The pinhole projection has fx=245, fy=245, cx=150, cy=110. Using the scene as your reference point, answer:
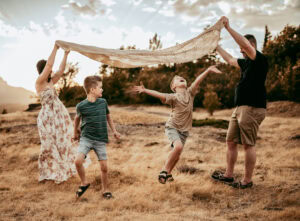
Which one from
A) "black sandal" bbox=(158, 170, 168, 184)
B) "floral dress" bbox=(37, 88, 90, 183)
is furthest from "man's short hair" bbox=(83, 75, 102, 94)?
"black sandal" bbox=(158, 170, 168, 184)

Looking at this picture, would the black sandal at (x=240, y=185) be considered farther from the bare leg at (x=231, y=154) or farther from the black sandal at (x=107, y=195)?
the black sandal at (x=107, y=195)

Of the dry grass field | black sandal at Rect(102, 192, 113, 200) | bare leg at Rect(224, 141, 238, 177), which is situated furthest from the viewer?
bare leg at Rect(224, 141, 238, 177)

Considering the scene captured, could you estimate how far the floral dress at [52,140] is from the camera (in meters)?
4.22

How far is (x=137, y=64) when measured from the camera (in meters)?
4.16

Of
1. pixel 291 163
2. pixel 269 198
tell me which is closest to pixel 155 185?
pixel 269 198

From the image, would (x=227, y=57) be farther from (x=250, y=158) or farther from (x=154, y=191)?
(x=154, y=191)

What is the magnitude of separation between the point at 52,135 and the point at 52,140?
87 millimetres

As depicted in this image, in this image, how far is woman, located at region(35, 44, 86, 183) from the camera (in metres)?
4.16

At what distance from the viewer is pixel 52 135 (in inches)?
168

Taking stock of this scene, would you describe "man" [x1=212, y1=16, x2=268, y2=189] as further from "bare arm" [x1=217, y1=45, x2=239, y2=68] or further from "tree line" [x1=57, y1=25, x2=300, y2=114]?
"tree line" [x1=57, y1=25, x2=300, y2=114]

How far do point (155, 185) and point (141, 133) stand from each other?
Answer: 479cm

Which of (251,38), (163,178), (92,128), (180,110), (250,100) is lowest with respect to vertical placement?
(163,178)

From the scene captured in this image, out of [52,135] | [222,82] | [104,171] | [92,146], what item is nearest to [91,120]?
[92,146]

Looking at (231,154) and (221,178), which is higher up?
(231,154)
